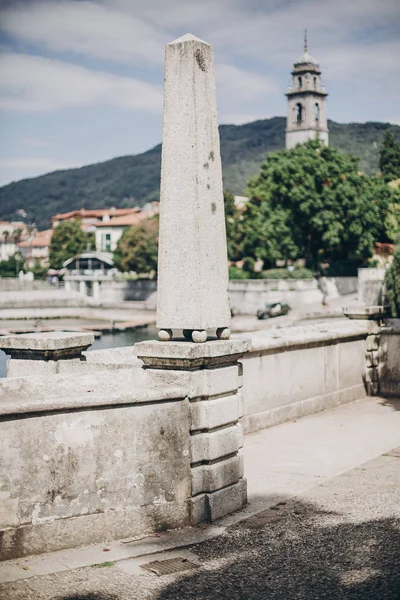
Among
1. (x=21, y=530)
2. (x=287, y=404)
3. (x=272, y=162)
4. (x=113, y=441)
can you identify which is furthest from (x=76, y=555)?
(x=272, y=162)

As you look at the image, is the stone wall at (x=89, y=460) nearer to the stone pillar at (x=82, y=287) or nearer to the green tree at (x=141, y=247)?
the green tree at (x=141, y=247)

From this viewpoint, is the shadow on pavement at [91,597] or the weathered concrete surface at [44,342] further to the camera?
the weathered concrete surface at [44,342]

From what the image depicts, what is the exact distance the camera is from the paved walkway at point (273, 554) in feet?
17.4

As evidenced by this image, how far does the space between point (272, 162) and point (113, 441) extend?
6966 cm

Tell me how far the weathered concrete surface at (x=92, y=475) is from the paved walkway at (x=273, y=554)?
176mm

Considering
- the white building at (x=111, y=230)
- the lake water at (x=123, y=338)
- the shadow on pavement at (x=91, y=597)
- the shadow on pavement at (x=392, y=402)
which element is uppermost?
the white building at (x=111, y=230)

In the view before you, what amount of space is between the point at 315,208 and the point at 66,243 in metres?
64.5

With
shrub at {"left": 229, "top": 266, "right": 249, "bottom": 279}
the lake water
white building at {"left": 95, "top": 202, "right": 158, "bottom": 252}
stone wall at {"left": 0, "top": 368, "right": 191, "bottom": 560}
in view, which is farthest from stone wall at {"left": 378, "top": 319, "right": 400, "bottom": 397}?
white building at {"left": 95, "top": 202, "right": 158, "bottom": 252}

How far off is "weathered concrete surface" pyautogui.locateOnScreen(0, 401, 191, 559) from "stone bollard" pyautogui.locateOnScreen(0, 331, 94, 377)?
1.99 metres

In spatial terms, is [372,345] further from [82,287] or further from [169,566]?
[82,287]

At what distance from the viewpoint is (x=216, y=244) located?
716cm

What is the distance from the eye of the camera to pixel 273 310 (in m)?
64.9

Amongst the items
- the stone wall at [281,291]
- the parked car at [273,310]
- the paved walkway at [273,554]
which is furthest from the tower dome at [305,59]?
the paved walkway at [273,554]

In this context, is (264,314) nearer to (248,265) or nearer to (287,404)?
(248,265)
